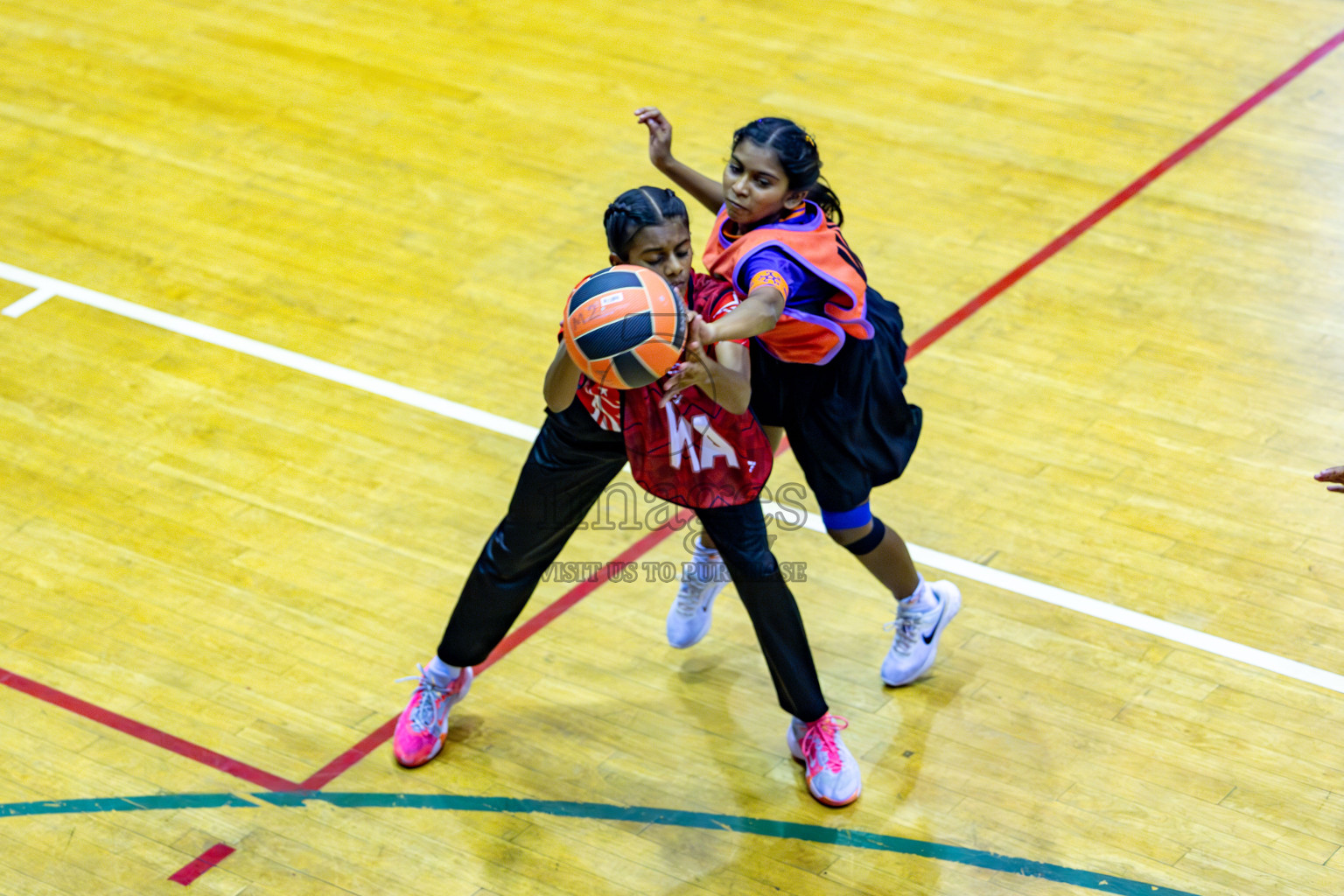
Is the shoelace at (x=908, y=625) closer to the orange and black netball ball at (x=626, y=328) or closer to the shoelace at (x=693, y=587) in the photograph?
the shoelace at (x=693, y=587)

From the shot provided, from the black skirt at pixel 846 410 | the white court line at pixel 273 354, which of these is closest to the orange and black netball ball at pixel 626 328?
the black skirt at pixel 846 410

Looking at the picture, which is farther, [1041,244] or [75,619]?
[1041,244]

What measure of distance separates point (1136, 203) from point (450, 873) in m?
4.40

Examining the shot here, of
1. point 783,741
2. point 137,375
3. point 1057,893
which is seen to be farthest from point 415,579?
point 1057,893

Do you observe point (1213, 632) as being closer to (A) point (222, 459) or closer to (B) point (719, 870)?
→ (B) point (719, 870)

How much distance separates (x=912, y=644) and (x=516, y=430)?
5.97 feet

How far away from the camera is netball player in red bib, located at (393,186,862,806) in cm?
307

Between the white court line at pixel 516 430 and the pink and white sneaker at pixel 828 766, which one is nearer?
the pink and white sneaker at pixel 828 766

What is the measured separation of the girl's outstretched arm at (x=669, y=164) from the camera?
3.60m

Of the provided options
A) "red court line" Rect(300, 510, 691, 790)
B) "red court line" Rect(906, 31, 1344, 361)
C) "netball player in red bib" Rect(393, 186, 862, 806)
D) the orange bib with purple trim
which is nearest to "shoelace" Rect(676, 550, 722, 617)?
"red court line" Rect(300, 510, 691, 790)

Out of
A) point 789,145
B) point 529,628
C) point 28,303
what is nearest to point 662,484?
point 789,145

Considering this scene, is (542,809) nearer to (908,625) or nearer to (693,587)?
(693,587)

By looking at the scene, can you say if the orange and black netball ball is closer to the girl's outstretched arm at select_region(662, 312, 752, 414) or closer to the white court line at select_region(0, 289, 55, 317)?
the girl's outstretched arm at select_region(662, 312, 752, 414)

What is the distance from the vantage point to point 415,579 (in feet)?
14.9
